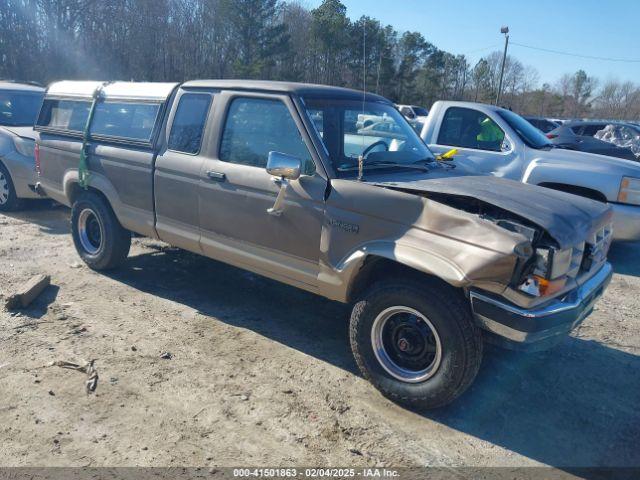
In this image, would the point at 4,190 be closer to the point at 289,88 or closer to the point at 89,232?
the point at 89,232

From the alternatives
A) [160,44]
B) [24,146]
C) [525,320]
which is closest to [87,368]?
[525,320]

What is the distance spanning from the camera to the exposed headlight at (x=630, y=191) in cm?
631

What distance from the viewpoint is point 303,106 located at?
3863mm

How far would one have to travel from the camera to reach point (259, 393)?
345cm

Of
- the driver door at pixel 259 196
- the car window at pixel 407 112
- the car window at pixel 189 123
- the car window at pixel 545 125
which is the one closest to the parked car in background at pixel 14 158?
the car window at pixel 189 123

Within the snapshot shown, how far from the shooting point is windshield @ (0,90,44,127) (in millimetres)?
8648

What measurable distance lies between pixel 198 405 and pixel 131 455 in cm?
56

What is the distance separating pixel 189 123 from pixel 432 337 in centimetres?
281

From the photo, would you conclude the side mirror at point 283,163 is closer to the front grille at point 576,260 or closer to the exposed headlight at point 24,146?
the front grille at point 576,260

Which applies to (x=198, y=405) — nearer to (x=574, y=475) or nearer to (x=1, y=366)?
(x=1, y=366)

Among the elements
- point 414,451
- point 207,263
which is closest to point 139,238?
point 207,263

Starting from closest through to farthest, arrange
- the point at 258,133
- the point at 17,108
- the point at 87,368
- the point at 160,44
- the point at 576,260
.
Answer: the point at 576,260, the point at 87,368, the point at 258,133, the point at 17,108, the point at 160,44

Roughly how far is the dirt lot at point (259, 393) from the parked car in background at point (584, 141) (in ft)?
24.6

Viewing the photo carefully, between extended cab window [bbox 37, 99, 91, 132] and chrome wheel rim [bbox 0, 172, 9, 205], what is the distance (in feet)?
8.11
